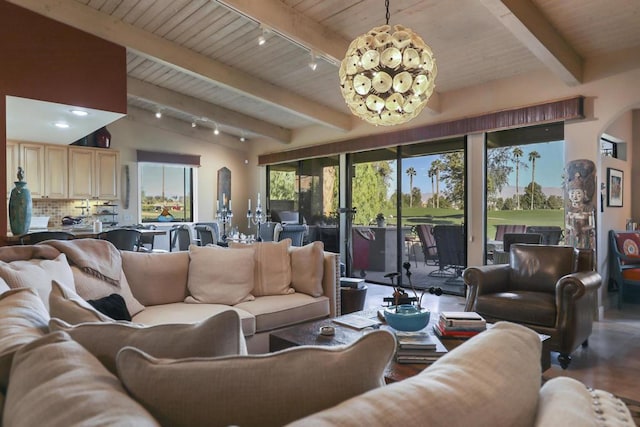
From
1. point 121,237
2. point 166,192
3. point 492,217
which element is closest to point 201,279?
point 121,237

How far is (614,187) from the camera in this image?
5082 millimetres

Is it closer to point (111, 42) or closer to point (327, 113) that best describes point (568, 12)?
point (327, 113)

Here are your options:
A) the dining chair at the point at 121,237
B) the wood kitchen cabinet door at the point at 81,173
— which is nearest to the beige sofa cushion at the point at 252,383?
the dining chair at the point at 121,237

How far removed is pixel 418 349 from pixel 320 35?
3404 mm

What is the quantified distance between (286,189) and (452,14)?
5511 mm

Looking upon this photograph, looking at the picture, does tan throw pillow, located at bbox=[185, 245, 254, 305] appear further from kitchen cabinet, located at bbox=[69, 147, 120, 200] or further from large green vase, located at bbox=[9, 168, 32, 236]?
kitchen cabinet, located at bbox=[69, 147, 120, 200]

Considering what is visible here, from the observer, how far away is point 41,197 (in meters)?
6.39

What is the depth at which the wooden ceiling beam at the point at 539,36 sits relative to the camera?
10.3ft

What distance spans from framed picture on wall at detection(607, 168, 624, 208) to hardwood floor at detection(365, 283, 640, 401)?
4.47ft

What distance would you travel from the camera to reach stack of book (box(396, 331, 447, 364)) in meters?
1.90

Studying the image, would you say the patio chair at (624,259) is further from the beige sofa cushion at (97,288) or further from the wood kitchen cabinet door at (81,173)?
the wood kitchen cabinet door at (81,173)

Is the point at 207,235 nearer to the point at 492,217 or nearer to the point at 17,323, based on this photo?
the point at 492,217

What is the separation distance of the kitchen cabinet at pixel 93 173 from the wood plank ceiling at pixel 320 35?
1625mm

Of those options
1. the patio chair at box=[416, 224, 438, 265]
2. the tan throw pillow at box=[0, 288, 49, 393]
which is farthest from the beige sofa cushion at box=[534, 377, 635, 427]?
the patio chair at box=[416, 224, 438, 265]
